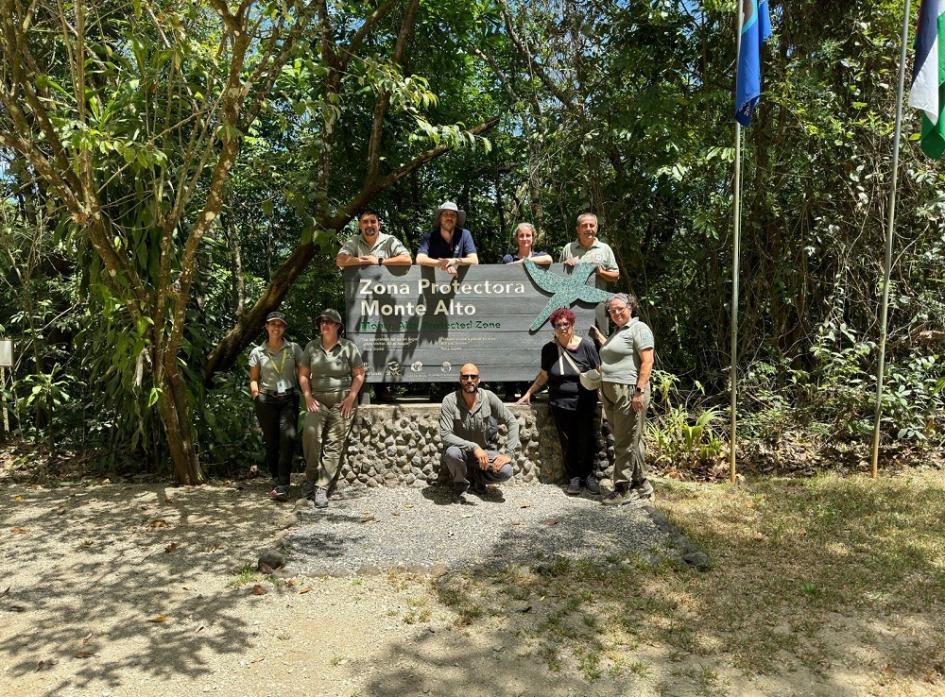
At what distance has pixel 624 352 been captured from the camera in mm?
6008

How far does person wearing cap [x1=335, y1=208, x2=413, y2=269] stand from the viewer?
22.3 ft

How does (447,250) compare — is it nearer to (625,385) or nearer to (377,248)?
(377,248)

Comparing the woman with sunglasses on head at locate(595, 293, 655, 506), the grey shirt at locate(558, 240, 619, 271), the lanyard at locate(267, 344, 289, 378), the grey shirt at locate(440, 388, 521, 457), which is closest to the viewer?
the woman with sunglasses on head at locate(595, 293, 655, 506)

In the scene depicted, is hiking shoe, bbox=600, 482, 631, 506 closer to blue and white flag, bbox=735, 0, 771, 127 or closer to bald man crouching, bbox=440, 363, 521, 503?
bald man crouching, bbox=440, 363, 521, 503

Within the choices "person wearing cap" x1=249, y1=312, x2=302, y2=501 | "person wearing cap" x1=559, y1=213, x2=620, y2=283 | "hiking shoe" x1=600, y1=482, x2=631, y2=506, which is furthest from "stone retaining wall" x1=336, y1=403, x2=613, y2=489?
"person wearing cap" x1=559, y1=213, x2=620, y2=283

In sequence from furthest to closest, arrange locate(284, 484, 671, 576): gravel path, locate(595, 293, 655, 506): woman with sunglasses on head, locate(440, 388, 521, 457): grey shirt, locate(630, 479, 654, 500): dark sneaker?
locate(440, 388, 521, 457): grey shirt → locate(630, 479, 654, 500): dark sneaker → locate(595, 293, 655, 506): woman with sunglasses on head → locate(284, 484, 671, 576): gravel path

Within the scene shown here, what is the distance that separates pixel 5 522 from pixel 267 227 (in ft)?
17.1

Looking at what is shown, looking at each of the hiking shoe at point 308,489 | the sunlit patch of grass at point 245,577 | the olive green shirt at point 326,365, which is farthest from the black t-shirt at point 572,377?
the sunlit patch of grass at point 245,577

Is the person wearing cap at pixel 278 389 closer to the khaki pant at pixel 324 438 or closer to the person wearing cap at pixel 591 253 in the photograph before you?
the khaki pant at pixel 324 438

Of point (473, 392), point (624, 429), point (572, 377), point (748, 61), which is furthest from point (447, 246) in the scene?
point (748, 61)

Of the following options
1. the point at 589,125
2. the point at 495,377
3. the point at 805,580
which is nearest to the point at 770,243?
the point at 589,125

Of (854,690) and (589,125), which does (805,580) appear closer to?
(854,690)

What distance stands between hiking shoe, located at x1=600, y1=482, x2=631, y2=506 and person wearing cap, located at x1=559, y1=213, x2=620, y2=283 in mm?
1887

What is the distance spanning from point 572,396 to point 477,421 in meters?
0.82
